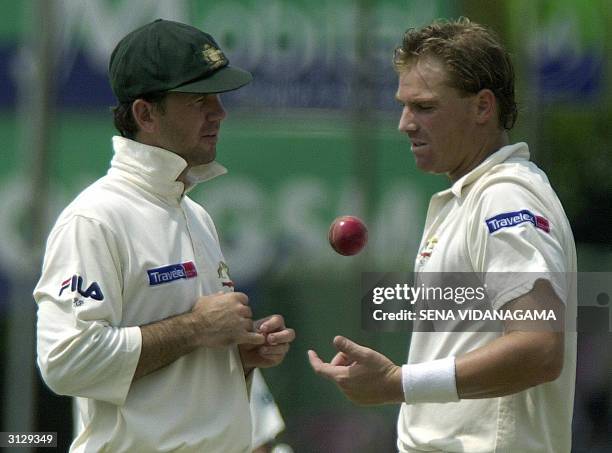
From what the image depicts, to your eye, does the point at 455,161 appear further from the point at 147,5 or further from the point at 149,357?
the point at 147,5

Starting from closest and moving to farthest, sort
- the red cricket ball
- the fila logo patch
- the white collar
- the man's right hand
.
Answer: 1. the fila logo patch
2. the man's right hand
3. the white collar
4. the red cricket ball

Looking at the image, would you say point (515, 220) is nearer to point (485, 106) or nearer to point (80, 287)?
point (485, 106)

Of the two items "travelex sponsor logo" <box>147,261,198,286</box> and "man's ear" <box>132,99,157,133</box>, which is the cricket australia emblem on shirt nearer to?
"travelex sponsor logo" <box>147,261,198,286</box>

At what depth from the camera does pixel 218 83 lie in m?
2.89

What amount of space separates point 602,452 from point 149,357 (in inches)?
122

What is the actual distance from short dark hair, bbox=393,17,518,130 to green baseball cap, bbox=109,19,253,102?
1.46 ft

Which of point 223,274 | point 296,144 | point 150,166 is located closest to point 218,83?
point 150,166

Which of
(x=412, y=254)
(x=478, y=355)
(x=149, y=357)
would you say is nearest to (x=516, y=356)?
(x=478, y=355)

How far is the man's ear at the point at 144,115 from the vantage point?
2.89m

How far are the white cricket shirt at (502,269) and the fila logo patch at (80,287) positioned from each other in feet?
2.48

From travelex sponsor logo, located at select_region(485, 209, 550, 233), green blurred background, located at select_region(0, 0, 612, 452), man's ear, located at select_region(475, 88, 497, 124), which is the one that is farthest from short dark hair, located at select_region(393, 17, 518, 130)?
green blurred background, located at select_region(0, 0, 612, 452)

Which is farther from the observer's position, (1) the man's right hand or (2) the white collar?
(2) the white collar

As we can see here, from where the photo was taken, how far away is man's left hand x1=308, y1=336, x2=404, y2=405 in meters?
2.68

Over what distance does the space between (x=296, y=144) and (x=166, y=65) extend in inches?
80.8
